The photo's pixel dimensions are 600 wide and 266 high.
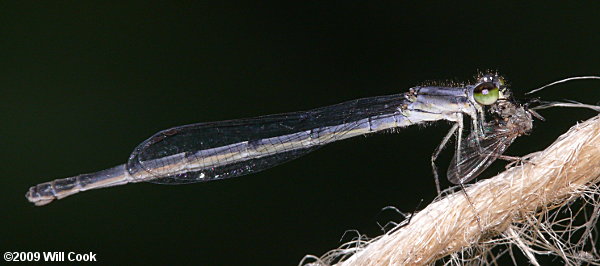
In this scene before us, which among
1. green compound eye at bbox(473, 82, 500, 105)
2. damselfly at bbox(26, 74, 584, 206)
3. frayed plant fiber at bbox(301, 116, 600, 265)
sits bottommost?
frayed plant fiber at bbox(301, 116, 600, 265)

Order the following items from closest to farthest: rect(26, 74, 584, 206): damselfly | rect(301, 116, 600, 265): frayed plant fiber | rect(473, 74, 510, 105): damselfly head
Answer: rect(301, 116, 600, 265): frayed plant fiber, rect(473, 74, 510, 105): damselfly head, rect(26, 74, 584, 206): damselfly

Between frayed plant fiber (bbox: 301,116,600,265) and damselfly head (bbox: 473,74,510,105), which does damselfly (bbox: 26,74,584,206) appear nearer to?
damselfly head (bbox: 473,74,510,105)

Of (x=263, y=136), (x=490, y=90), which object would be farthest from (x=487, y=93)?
(x=263, y=136)

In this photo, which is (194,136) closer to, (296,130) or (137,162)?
(137,162)

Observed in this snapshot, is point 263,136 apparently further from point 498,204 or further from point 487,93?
point 498,204

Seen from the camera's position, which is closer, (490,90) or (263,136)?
(490,90)

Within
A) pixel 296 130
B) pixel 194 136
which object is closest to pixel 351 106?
pixel 296 130

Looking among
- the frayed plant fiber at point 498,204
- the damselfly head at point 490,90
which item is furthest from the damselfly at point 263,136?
the frayed plant fiber at point 498,204

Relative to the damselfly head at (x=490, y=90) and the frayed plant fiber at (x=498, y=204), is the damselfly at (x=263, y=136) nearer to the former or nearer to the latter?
the damselfly head at (x=490, y=90)

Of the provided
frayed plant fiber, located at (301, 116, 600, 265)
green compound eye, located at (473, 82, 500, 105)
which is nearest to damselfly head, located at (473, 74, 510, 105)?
green compound eye, located at (473, 82, 500, 105)
